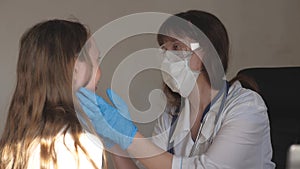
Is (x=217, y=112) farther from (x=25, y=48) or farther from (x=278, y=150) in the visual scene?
(x=25, y=48)

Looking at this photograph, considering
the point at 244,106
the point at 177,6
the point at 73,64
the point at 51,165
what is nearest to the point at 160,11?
the point at 177,6

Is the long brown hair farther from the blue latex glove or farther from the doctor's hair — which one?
the doctor's hair

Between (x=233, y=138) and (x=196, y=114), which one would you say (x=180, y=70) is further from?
(x=233, y=138)

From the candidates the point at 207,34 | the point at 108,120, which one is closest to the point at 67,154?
the point at 108,120

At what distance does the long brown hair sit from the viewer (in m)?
1.13

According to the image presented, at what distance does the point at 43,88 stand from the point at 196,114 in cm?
59

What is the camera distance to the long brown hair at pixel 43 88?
1.13 meters

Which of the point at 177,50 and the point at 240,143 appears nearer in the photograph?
the point at 240,143

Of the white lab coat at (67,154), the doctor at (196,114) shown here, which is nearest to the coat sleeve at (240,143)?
the doctor at (196,114)

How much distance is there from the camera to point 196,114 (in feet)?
5.10

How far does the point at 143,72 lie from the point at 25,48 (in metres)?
1.36

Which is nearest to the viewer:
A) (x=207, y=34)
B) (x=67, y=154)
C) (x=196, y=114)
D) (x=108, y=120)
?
(x=67, y=154)

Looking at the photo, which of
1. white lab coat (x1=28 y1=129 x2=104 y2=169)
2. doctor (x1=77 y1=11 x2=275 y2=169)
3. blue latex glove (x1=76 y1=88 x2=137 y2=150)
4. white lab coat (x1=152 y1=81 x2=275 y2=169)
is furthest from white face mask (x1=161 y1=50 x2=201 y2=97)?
white lab coat (x1=28 y1=129 x2=104 y2=169)

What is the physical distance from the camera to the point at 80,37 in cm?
118
